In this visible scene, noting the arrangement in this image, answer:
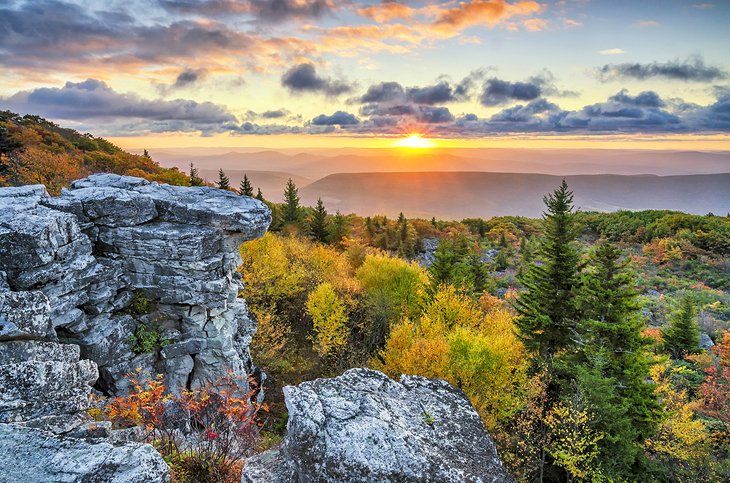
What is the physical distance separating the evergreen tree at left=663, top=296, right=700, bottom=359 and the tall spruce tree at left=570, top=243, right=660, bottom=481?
669 inches

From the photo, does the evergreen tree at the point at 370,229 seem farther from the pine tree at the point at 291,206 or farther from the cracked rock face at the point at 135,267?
the cracked rock face at the point at 135,267

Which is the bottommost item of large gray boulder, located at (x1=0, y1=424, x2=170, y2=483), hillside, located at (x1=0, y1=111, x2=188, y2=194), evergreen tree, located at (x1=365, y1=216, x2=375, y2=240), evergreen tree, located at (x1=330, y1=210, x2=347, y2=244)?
evergreen tree, located at (x1=365, y1=216, x2=375, y2=240)

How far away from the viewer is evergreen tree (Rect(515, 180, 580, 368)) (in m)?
26.3

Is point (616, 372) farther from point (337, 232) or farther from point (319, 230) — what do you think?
point (337, 232)

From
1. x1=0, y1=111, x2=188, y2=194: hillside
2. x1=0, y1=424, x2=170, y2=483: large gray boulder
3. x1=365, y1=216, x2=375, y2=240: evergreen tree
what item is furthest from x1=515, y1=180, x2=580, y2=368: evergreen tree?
x1=365, y1=216, x2=375, y2=240: evergreen tree

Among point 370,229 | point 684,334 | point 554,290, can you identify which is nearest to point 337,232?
point 370,229

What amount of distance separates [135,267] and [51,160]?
3239 cm

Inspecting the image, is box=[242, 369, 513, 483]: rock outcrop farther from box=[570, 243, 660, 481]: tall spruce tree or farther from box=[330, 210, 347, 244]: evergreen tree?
box=[330, 210, 347, 244]: evergreen tree

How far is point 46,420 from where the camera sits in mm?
8977

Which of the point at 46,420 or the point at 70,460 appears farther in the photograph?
the point at 46,420

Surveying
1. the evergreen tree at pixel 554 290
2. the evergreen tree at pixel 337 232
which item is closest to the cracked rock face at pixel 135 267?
the evergreen tree at pixel 554 290

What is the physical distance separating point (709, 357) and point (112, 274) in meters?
44.3

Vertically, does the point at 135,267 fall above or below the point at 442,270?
above

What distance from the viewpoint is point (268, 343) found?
33844 mm
